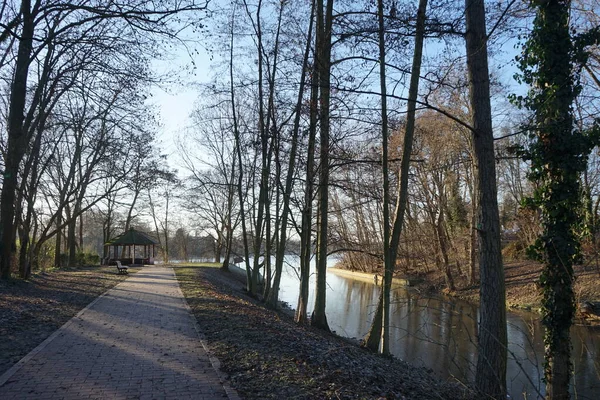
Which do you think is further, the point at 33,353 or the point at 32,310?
the point at 32,310

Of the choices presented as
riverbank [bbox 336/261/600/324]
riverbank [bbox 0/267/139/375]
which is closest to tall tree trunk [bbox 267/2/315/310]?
riverbank [bbox 336/261/600/324]

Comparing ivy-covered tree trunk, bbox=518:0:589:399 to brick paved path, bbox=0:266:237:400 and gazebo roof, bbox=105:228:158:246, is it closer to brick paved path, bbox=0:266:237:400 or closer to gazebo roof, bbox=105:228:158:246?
brick paved path, bbox=0:266:237:400

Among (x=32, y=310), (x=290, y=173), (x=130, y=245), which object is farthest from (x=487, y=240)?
(x=130, y=245)

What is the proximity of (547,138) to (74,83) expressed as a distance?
35.4ft

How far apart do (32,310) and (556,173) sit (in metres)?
10.5

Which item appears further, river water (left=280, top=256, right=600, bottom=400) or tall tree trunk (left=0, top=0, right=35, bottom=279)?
tall tree trunk (left=0, top=0, right=35, bottom=279)

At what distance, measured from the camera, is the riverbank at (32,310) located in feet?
22.3

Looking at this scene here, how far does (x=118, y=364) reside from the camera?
607cm

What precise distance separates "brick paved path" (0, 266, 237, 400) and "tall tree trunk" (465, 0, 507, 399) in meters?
3.63

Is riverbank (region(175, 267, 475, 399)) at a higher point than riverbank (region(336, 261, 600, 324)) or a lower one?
higher

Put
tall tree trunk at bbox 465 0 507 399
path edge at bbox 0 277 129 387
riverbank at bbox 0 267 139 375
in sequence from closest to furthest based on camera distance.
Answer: path edge at bbox 0 277 129 387, tall tree trunk at bbox 465 0 507 399, riverbank at bbox 0 267 139 375

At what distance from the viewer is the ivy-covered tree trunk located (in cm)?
648

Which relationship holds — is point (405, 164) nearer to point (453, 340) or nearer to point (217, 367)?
point (453, 340)

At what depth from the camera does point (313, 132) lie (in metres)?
12.2
